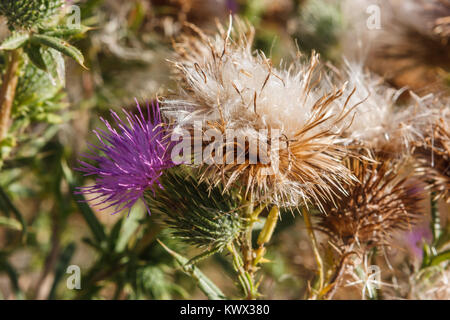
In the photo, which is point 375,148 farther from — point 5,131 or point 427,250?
point 5,131

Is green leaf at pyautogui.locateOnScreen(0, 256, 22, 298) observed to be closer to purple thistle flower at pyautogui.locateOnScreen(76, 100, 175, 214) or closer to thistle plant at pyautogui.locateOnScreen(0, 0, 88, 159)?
thistle plant at pyautogui.locateOnScreen(0, 0, 88, 159)

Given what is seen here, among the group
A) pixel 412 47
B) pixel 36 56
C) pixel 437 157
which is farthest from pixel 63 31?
pixel 412 47

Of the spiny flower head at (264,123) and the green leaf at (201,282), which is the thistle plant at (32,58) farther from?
the green leaf at (201,282)

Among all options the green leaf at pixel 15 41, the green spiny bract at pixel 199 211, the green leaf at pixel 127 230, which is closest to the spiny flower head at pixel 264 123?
the green spiny bract at pixel 199 211

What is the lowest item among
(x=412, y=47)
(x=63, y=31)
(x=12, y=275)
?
(x=12, y=275)

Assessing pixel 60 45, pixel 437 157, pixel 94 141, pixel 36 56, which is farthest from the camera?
pixel 94 141

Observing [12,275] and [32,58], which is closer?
[32,58]

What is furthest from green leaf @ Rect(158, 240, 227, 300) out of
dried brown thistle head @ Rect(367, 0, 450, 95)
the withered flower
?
dried brown thistle head @ Rect(367, 0, 450, 95)

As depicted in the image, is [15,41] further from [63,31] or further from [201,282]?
[201,282]
